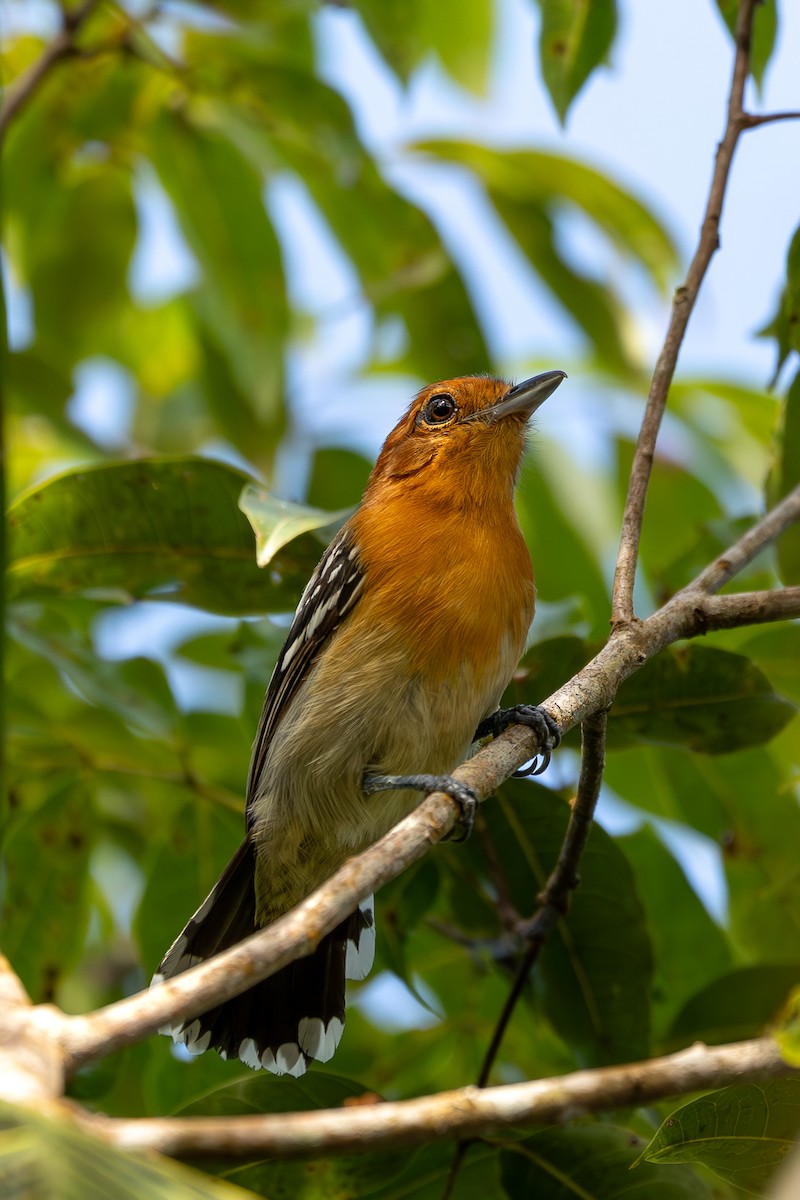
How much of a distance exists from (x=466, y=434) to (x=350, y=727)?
132 centimetres

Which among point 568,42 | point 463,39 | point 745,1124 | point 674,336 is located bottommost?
point 745,1124

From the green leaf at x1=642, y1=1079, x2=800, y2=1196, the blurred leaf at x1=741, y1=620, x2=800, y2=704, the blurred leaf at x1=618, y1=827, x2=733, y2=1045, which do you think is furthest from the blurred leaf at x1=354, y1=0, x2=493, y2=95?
the green leaf at x1=642, y1=1079, x2=800, y2=1196

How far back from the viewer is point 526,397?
15.0 ft

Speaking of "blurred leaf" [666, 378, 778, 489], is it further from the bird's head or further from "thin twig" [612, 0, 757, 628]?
"thin twig" [612, 0, 757, 628]

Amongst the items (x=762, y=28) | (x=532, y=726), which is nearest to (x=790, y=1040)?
(x=532, y=726)

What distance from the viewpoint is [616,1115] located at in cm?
370

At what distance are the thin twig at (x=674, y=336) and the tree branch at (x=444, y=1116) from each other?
4.29 feet

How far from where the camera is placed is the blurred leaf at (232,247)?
529 centimetres

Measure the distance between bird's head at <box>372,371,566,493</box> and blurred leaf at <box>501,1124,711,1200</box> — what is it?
2211 mm

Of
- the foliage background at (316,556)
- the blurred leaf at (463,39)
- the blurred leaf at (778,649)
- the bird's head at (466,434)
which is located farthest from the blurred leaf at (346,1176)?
the blurred leaf at (463,39)

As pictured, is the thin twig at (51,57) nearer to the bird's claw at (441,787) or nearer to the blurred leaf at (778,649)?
the bird's claw at (441,787)

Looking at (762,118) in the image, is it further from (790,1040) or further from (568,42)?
(790,1040)

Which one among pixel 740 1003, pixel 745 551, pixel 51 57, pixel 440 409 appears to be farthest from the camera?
pixel 51 57

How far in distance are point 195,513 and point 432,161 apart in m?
2.82
